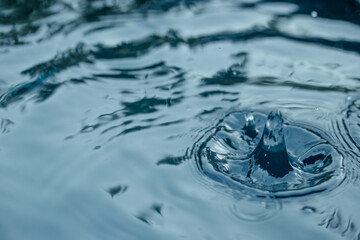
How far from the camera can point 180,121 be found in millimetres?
2779

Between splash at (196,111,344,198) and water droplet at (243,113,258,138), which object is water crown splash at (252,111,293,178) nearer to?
splash at (196,111,344,198)

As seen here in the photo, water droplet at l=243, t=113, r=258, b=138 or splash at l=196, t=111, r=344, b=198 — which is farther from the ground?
water droplet at l=243, t=113, r=258, b=138

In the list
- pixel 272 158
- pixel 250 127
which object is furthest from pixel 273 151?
pixel 250 127

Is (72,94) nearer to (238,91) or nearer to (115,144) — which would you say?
(115,144)

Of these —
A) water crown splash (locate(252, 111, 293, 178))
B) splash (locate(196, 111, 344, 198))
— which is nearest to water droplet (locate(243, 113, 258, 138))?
splash (locate(196, 111, 344, 198))

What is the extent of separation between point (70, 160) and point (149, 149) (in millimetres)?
442

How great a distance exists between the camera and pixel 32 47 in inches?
141

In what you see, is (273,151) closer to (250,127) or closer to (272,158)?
(272,158)

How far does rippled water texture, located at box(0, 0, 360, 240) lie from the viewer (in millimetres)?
2189

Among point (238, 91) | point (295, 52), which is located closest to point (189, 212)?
point (238, 91)

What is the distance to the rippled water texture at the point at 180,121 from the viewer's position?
7.18 feet

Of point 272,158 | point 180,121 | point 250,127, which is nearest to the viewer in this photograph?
point 272,158

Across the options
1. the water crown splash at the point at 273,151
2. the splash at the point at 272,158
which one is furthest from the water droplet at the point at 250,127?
the water crown splash at the point at 273,151

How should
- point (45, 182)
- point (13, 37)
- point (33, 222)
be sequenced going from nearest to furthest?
point (33, 222) → point (45, 182) → point (13, 37)
